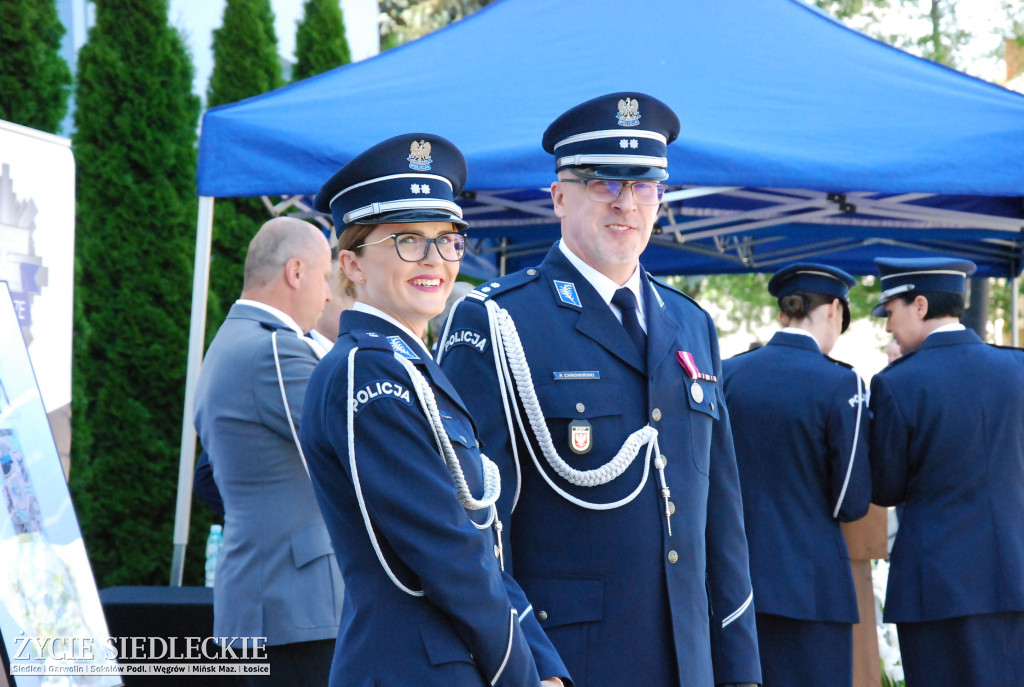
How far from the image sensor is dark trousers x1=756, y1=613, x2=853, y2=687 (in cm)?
403

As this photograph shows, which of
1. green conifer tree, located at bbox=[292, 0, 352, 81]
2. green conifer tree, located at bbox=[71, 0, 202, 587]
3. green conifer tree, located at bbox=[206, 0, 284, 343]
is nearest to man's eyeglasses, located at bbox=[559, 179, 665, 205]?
green conifer tree, located at bbox=[71, 0, 202, 587]

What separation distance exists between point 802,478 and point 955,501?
0.52m

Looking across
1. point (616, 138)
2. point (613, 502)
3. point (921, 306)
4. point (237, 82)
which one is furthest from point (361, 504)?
point (237, 82)

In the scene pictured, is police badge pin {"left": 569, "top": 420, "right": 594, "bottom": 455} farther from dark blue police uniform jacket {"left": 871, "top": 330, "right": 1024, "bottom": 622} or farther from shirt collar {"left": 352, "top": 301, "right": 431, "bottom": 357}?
dark blue police uniform jacket {"left": 871, "top": 330, "right": 1024, "bottom": 622}

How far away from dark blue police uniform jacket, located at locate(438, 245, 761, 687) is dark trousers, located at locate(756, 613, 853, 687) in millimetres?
1743

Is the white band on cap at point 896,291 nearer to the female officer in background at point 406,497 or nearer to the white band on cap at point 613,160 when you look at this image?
the white band on cap at point 613,160

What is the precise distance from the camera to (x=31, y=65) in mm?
5832

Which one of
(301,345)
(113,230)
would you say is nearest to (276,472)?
(301,345)

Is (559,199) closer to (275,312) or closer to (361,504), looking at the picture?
(361,504)

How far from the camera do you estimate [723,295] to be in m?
15.2

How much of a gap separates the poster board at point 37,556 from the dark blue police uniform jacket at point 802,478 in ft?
7.60

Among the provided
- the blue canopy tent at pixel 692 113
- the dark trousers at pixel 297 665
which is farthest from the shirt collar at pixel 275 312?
the dark trousers at pixel 297 665

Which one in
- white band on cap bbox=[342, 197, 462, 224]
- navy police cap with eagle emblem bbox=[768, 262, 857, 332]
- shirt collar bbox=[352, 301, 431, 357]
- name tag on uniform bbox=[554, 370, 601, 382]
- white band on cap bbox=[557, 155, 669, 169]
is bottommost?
name tag on uniform bbox=[554, 370, 601, 382]

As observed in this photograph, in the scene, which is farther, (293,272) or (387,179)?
(293,272)
